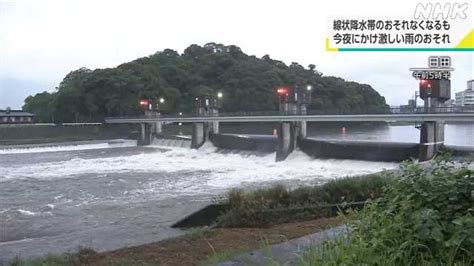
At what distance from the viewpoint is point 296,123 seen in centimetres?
3091

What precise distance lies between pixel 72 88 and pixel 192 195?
52915mm

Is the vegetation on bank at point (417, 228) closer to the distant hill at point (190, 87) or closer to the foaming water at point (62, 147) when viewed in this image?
the foaming water at point (62, 147)

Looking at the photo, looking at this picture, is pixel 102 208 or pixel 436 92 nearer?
pixel 102 208

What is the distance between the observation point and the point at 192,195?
1594 centimetres

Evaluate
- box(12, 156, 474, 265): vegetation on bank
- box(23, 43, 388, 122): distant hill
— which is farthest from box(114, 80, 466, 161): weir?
box(23, 43, 388, 122): distant hill

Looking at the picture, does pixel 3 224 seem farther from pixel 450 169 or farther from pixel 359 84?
pixel 359 84

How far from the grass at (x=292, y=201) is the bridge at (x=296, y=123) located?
10900mm

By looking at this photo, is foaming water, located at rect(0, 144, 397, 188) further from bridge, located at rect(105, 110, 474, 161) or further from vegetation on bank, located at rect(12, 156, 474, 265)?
vegetation on bank, located at rect(12, 156, 474, 265)

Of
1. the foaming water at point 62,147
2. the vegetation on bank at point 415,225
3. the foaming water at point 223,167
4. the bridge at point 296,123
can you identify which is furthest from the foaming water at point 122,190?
the foaming water at point 62,147

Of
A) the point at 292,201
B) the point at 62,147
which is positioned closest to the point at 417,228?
the point at 292,201

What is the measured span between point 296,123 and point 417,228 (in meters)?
28.9

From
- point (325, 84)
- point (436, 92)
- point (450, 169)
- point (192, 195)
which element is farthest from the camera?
Answer: point (325, 84)

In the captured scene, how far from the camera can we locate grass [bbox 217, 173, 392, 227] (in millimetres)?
6203

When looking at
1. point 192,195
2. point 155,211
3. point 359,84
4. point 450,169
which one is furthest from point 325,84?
point 450,169
